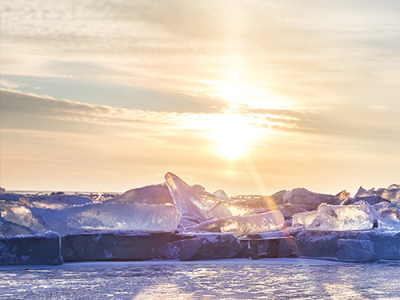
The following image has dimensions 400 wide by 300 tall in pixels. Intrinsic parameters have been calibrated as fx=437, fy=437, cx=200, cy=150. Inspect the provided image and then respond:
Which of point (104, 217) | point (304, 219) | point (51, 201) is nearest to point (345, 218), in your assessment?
point (304, 219)

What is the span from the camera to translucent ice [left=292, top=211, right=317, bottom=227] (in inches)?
236

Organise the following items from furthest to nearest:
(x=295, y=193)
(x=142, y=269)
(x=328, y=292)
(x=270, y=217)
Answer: (x=295, y=193)
(x=270, y=217)
(x=142, y=269)
(x=328, y=292)

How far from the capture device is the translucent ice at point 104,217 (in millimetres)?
5062

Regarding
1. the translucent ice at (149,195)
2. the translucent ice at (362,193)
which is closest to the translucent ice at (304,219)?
the translucent ice at (149,195)

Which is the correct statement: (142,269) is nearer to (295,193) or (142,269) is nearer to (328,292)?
(328,292)

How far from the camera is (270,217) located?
5840 mm

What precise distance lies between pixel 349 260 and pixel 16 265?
351 cm

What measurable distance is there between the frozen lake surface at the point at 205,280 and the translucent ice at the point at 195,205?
200cm

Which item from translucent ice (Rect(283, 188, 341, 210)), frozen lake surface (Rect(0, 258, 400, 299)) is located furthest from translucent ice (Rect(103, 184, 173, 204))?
translucent ice (Rect(283, 188, 341, 210))

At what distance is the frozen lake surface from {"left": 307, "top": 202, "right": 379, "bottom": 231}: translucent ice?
74 cm

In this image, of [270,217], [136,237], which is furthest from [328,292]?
[270,217]

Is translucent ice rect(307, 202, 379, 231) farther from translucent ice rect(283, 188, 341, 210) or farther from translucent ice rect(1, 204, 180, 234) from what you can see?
translucent ice rect(283, 188, 341, 210)

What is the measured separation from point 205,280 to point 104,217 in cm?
198

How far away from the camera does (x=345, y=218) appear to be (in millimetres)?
5387
